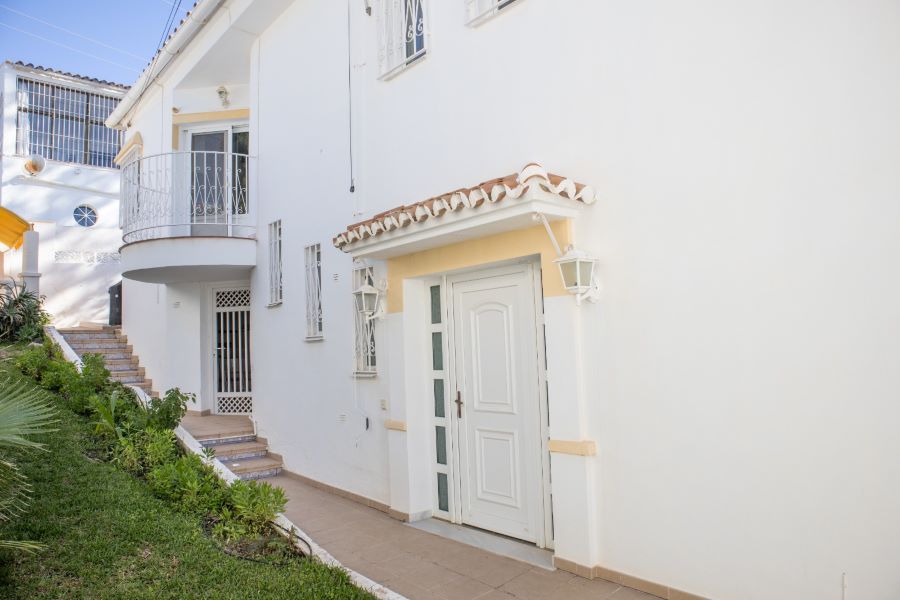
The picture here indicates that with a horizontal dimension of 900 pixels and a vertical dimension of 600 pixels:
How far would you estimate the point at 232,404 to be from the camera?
11.6 m

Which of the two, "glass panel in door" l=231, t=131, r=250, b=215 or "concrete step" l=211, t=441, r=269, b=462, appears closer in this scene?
"concrete step" l=211, t=441, r=269, b=462

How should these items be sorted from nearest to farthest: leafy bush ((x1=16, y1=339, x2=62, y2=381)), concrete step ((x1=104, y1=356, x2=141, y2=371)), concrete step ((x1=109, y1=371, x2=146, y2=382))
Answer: leafy bush ((x1=16, y1=339, x2=62, y2=381))
concrete step ((x1=109, y1=371, x2=146, y2=382))
concrete step ((x1=104, y1=356, x2=141, y2=371))

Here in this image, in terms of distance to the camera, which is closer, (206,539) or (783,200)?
(783,200)

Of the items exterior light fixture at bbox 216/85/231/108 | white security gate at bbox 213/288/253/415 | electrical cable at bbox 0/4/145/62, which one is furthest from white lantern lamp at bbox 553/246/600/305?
electrical cable at bbox 0/4/145/62

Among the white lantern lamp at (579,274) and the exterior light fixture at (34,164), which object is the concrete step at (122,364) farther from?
the white lantern lamp at (579,274)

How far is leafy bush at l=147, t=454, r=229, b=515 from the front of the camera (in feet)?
19.2

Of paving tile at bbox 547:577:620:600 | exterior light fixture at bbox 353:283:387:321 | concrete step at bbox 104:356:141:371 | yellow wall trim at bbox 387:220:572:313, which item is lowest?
paving tile at bbox 547:577:620:600

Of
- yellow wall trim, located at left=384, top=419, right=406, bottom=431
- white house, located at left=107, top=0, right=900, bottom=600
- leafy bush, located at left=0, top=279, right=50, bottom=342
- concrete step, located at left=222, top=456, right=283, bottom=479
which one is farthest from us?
leafy bush, located at left=0, top=279, right=50, bottom=342

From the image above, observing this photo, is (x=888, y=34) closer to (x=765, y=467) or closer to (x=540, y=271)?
(x=765, y=467)

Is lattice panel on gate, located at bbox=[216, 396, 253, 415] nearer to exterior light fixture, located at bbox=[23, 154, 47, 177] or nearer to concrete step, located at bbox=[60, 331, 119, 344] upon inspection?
concrete step, located at bbox=[60, 331, 119, 344]

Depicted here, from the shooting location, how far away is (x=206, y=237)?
31.9ft

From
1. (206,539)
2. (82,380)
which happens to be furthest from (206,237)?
(206,539)

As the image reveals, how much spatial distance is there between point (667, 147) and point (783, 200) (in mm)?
902

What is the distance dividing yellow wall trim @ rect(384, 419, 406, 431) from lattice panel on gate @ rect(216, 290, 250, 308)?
5974 millimetres
